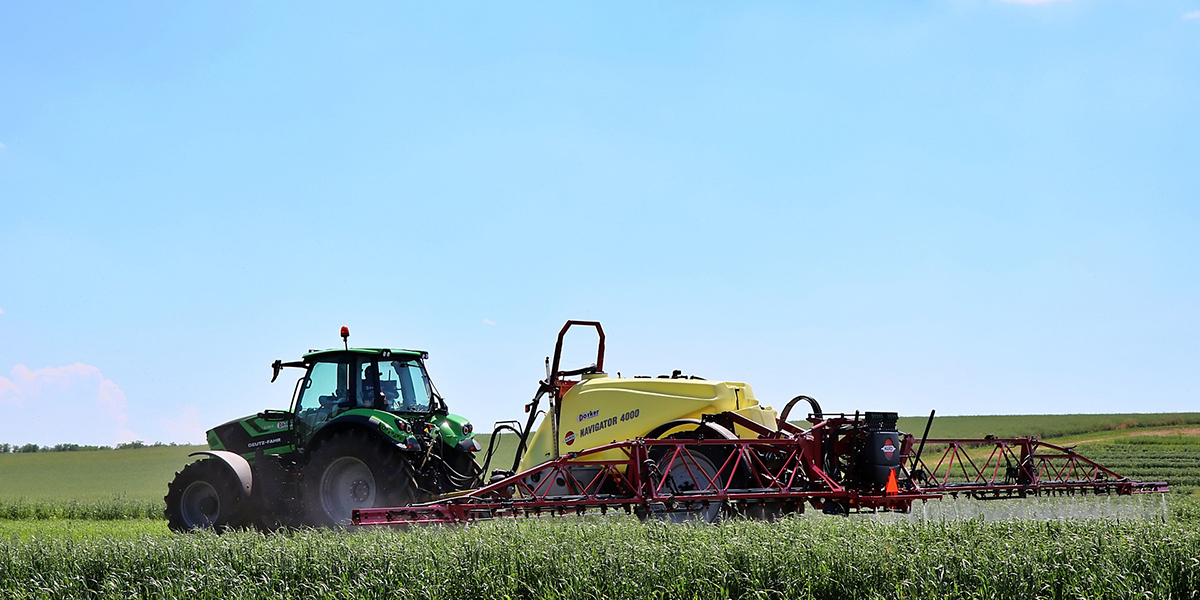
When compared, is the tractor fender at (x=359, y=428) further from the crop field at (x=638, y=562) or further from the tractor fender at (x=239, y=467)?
the crop field at (x=638, y=562)

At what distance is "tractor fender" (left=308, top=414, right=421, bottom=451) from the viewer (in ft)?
37.7

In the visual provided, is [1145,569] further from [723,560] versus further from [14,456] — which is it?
[14,456]

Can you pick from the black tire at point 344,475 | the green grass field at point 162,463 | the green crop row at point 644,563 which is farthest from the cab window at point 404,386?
the green grass field at point 162,463

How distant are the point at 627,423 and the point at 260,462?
15.5ft

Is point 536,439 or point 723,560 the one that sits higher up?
point 536,439

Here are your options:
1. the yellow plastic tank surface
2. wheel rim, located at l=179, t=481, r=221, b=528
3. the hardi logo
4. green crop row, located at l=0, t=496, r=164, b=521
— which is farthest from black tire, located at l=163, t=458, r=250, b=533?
green crop row, located at l=0, t=496, r=164, b=521

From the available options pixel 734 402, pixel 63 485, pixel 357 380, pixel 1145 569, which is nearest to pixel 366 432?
pixel 357 380

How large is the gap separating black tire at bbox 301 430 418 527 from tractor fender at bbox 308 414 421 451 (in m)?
0.05

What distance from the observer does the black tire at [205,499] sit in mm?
12516

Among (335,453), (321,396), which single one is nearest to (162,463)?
(321,396)

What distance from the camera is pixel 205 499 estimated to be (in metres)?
12.9

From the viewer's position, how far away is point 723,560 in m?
6.92

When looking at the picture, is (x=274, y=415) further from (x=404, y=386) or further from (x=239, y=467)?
(x=404, y=386)

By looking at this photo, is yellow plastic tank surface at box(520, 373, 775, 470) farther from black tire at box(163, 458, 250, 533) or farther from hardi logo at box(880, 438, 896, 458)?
black tire at box(163, 458, 250, 533)
